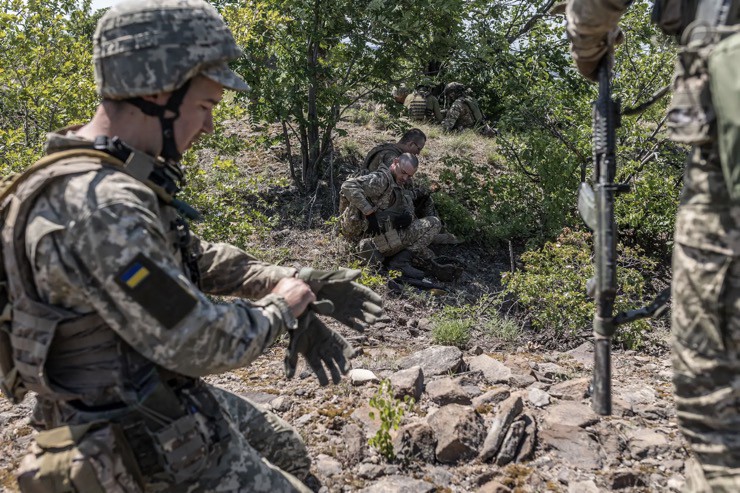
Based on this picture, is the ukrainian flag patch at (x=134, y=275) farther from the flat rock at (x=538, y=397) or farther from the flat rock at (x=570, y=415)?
the flat rock at (x=538, y=397)

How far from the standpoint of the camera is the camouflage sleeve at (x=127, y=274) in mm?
1987

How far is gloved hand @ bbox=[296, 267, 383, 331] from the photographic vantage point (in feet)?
9.09

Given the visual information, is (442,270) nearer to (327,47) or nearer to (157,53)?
(327,47)

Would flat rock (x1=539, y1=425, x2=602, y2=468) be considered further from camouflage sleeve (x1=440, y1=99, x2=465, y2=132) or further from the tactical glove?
camouflage sleeve (x1=440, y1=99, x2=465, y2=132)

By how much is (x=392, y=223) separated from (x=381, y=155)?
107cm

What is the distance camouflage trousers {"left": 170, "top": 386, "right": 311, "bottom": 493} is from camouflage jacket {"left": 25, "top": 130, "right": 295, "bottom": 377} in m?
0.36

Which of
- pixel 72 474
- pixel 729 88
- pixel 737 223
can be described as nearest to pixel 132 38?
pixel 72 474

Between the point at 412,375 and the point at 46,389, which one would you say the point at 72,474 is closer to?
the point at 46,389

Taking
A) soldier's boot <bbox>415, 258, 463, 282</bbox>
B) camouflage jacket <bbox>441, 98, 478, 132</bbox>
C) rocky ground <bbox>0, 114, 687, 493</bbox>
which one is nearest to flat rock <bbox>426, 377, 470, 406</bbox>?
rocky ground <bbox>0, 114, 687, 493</bbox>

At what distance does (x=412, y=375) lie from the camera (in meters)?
4.26

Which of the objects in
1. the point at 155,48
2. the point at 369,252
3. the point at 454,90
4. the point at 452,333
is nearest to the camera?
the point at 155,48

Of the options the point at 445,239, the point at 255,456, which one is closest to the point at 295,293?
the point at 255,456

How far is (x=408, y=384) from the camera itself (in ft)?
13.7

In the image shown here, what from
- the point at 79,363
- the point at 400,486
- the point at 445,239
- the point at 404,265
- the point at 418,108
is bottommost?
the point at 400,486
